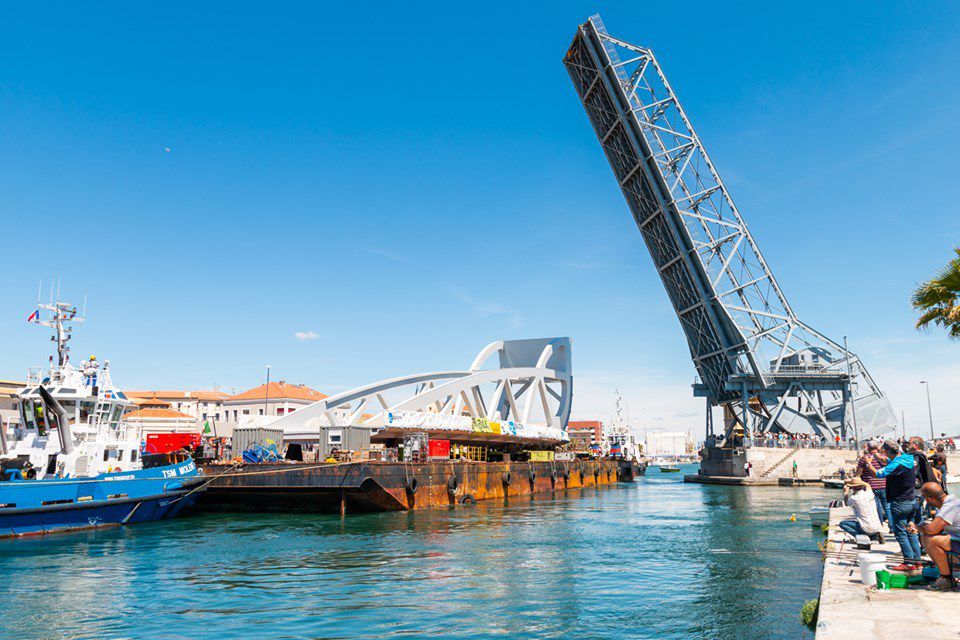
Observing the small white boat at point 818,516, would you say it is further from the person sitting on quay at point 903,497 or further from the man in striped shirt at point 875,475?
the person sitting on quay at point 903,497

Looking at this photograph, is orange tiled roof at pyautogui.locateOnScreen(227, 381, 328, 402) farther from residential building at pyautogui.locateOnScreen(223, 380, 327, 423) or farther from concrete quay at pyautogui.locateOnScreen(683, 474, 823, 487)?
concrete quay at pyautogui.locateOnScreen(683, 474, 823, 487)

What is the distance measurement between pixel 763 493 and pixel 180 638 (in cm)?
4170

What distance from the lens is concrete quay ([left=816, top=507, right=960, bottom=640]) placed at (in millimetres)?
6668

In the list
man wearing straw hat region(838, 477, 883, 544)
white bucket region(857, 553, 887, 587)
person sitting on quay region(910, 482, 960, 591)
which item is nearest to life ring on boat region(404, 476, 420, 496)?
man wearing straw hat region(838, 477, 883, 544)

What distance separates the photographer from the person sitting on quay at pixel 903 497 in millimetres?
9523

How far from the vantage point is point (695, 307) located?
52.6 m

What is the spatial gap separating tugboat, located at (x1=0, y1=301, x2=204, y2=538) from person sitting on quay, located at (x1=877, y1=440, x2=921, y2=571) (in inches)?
892

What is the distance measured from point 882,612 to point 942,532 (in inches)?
54.7

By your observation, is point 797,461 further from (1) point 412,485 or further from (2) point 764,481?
(1) point 412,485

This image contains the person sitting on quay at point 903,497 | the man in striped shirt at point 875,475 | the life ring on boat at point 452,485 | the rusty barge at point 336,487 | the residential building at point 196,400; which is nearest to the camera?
the person sitting on quay at point 903,497

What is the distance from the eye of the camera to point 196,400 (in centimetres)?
10431

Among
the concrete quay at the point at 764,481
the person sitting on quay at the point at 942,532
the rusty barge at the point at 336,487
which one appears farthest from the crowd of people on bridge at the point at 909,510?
the concrete quay at the point at 764,481

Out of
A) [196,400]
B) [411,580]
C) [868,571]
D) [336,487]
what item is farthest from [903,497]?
[196,400]

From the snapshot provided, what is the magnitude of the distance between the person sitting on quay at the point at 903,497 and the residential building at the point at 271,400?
8181 centimetres
